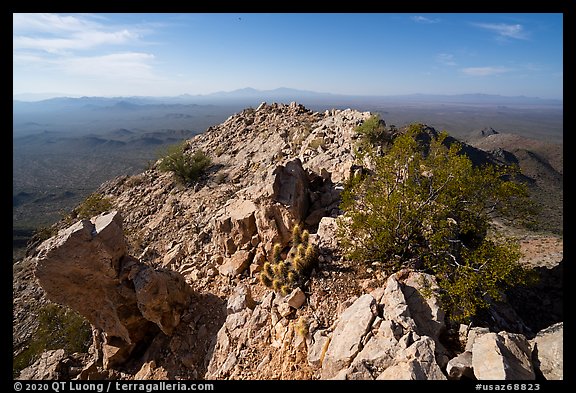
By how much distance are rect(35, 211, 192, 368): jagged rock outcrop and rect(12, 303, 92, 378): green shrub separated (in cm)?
369

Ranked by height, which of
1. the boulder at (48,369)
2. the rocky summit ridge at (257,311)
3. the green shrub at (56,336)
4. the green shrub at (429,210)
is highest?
the green shrub at (429,210)

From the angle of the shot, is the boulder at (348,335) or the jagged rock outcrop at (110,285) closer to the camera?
the boulder at (348,335)

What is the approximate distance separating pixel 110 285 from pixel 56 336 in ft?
23.4

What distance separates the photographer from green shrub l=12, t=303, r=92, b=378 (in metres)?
12.2

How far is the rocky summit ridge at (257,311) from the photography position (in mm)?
5883

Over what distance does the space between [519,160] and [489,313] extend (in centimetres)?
5386

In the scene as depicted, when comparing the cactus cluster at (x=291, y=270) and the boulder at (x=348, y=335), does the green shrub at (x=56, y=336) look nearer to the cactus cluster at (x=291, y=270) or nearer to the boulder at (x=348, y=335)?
the cactus cluster at (x=291, y=270)

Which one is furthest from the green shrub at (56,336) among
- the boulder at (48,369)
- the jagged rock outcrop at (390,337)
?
the jagged rock outcrop at (390,337)

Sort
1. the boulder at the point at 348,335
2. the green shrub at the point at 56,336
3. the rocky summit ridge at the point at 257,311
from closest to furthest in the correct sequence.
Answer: the rocky summit ridge at the point at 257,311, the boulder at the point at 348,335, the green shrub at the point at 56,336

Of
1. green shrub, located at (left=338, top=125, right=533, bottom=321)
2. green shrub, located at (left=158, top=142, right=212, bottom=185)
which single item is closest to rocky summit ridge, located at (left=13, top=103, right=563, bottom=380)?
green shrub, located at (left=338, top=125, right=533, bottom=321)

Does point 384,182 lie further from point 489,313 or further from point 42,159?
point 42,159

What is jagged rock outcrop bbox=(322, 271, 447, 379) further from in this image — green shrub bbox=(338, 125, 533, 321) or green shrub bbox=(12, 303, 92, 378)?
green shrub bbox=(12, 303, 92, 378)

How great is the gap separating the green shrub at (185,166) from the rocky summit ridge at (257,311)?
15.6 ft

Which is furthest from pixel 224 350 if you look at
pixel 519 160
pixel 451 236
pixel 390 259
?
pixel 519 160
